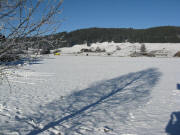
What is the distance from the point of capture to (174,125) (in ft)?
14.8

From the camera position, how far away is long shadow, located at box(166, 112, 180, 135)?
4.18m

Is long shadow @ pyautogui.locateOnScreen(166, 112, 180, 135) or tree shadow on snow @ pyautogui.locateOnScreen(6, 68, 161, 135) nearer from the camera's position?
long shadow @ pyautogui.locateOnScreen(166, 112, 180, 135)

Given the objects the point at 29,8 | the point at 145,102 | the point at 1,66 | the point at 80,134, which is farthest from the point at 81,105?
the point at 29,8

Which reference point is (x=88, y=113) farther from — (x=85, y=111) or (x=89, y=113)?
(x=85, y=111)

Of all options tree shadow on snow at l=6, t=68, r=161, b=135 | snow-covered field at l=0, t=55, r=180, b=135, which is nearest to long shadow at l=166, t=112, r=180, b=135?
snow-covered field at l=0, t=55, r=180, b=135

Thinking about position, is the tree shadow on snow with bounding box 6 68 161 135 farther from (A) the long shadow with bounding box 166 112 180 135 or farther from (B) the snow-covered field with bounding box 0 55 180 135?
(A) the long shadow with bounding box 166 112 180 135

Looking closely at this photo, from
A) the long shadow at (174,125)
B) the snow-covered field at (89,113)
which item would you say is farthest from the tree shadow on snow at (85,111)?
the long shadow at (174,125)

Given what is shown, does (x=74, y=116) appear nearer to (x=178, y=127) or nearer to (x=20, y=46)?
(x=178, y=127)

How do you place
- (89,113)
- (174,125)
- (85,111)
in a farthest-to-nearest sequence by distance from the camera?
(85,111), (89,113), (174,125)

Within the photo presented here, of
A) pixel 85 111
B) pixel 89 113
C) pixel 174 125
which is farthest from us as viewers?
pixel 85 111

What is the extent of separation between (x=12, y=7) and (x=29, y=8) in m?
0.21

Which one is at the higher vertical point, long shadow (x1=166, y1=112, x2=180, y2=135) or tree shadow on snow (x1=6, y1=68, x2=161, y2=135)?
tree shadow on snow (x1=6, y1=68, x2=161, y2=135)

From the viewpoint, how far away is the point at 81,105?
6.23 m

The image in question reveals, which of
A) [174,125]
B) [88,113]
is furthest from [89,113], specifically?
[174,125]
